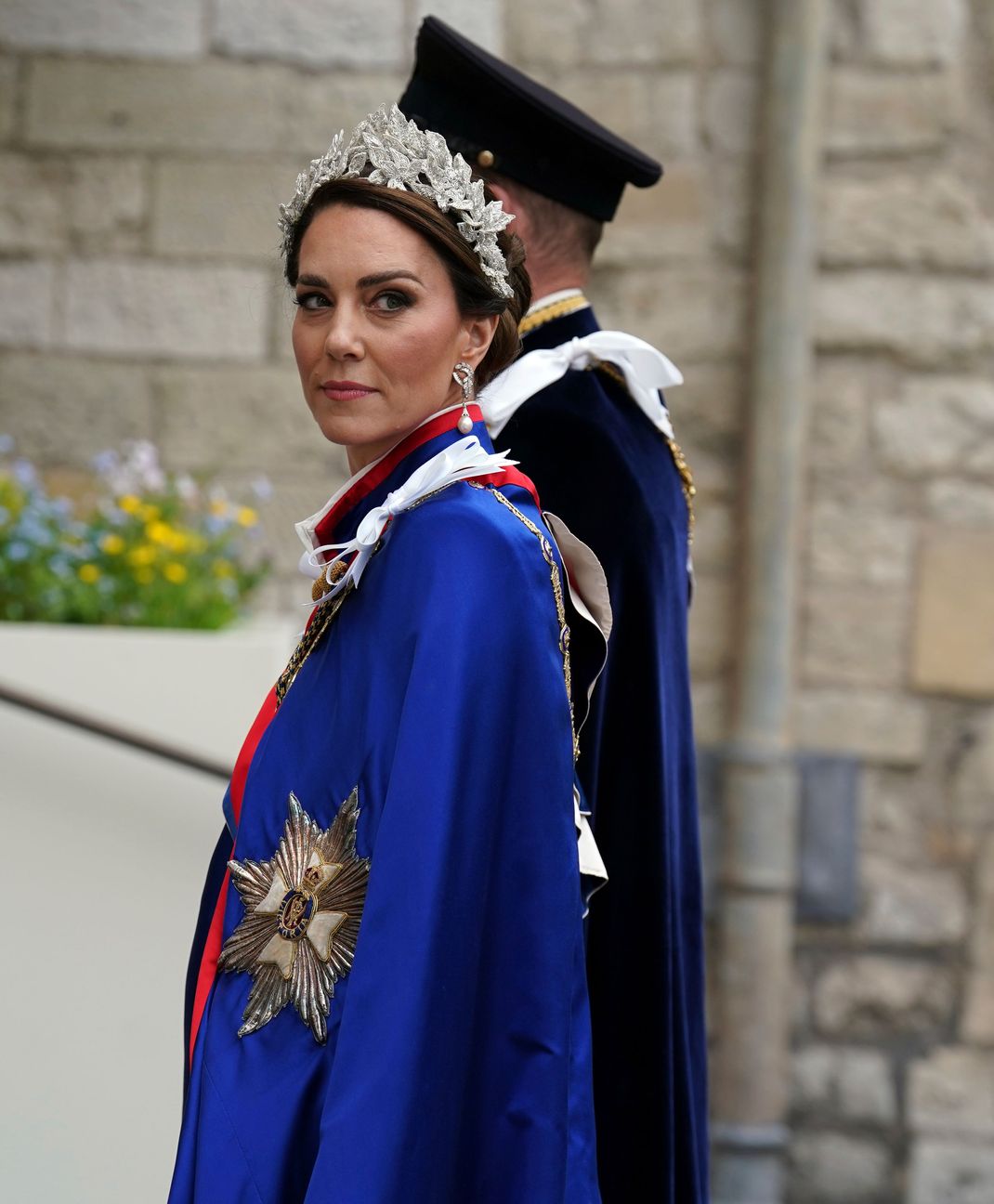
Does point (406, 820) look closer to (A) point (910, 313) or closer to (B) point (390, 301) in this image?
(B) point (390, 301)

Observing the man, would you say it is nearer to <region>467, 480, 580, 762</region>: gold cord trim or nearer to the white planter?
<region>467, 480, 580, 762</region>: gold cord trim

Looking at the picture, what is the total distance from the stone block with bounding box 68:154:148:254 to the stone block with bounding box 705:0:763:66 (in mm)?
1407

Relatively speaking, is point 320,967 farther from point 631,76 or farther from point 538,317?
point 631,76

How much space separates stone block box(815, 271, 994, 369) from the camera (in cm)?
354

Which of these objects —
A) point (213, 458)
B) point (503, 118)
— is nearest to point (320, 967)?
point (503, 118)

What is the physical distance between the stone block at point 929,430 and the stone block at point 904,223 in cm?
29

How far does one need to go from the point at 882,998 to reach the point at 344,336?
2794mm

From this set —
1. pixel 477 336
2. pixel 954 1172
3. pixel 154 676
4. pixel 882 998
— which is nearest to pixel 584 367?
pixel 477 336

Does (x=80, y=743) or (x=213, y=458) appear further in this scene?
(x=213, y=458)

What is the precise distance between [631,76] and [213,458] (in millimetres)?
1361

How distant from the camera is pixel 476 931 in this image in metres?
1.19

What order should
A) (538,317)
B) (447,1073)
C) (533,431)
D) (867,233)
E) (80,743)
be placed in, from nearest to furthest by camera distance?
(447,1073), (533,431), (538,317), (80,743), (867,233)

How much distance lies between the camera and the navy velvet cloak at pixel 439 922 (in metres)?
1.15

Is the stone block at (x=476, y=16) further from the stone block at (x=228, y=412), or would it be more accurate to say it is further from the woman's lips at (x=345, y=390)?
the woman's lips at (x=345, y=390)
